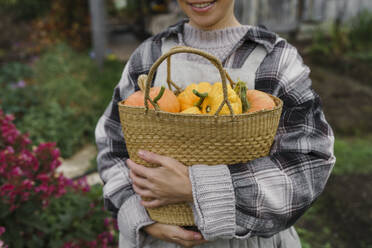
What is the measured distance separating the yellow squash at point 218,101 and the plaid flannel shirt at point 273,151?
0.19 m

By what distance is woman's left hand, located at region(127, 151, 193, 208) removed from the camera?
116cm

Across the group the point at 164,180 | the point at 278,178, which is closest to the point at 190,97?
the point at 164,180

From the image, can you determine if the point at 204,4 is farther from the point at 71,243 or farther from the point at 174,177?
the point at 71,243

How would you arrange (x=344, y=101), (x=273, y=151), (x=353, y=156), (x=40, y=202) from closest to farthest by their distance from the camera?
(x=273, y=151) → (x=40, y=202) → (x=353, y=156) → (x=344, y=101)

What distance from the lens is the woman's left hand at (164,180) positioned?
116cm

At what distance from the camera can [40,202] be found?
2.00m

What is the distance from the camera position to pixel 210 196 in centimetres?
116

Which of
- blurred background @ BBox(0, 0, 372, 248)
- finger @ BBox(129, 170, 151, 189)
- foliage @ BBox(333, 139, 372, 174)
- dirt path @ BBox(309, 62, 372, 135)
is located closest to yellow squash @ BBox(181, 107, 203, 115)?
finger @ BBox(129, 170, 151, 189)

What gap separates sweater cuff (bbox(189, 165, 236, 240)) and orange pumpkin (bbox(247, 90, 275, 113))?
0.21 metres

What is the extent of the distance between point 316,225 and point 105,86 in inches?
154

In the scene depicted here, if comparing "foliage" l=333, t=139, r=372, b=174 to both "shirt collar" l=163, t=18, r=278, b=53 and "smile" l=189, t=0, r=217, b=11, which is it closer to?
"shirt collar" l=163, t=18, r=278, b=53

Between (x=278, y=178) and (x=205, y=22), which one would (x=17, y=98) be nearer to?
→ (x=205, y=22)

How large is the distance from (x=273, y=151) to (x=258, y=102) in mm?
226

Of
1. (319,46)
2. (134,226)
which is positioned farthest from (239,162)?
(319,46)
